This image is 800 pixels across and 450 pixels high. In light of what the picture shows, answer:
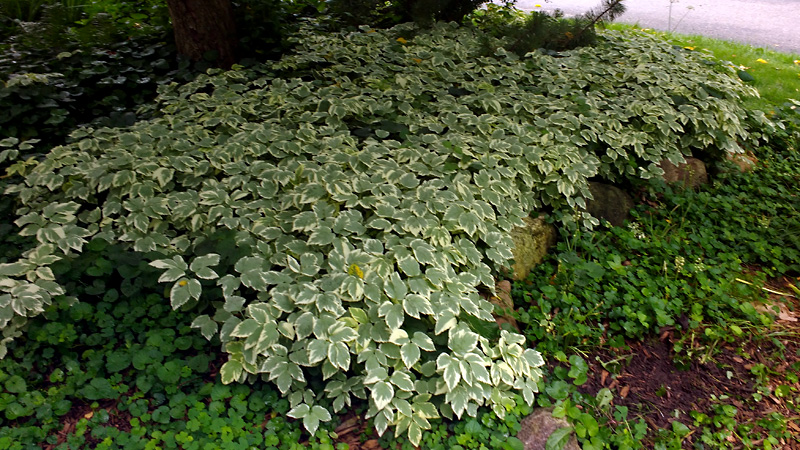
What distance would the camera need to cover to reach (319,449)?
2.05 meters

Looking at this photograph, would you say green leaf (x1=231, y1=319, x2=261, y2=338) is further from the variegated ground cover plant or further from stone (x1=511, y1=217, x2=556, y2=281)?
stone (x1=511, y1=217, x2=556, y2=281)

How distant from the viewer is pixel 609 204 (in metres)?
3.62

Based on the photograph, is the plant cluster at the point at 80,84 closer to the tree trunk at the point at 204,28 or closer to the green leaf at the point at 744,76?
the tree trunk at the point at 204,28

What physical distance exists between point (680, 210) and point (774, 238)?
61cm

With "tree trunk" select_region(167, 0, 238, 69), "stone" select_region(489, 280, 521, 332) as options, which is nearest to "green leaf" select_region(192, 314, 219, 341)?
"stone" select_region(489, 280, 521, 332)

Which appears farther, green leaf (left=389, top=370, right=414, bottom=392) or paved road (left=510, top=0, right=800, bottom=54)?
paved road (left=510, top=0, right=800, bottom=54)

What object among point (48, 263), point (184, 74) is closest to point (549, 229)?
point (48, 263)

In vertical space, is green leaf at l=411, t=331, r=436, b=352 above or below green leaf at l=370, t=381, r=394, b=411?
above

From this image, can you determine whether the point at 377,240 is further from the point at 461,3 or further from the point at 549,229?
the point at 461,3

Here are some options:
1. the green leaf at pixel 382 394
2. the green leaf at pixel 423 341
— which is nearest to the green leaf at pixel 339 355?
the green leaf at pixel 382 394

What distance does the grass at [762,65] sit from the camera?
5.36 metres

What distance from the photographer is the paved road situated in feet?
25.4

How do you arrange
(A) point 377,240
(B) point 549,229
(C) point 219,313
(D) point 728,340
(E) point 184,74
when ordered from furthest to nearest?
(E) point 184,74, (B) point 549,229, (D) point 728,340, (A) point 377,240, (C) point 219,313

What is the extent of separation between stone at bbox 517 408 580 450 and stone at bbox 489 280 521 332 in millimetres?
458
